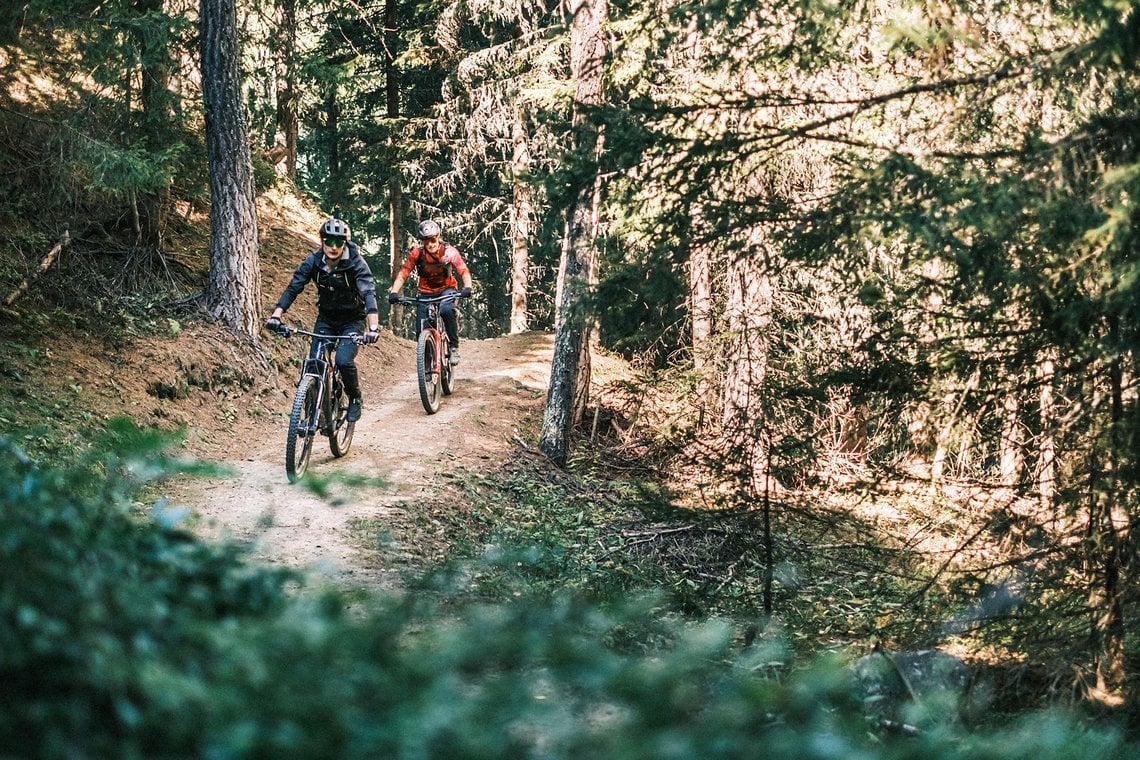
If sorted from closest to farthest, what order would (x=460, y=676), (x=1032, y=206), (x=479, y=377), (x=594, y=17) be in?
(x=460, y=676), (x=1032, y=206), (x=594, y=17), (x=479, y=377)

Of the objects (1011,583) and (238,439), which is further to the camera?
(238,439)

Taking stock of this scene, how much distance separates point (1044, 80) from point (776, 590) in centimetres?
598

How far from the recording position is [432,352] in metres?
13.4

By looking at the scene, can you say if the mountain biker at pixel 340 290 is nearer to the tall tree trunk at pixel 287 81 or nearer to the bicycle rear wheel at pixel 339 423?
the bicycle rear wheel at pixel 339 423

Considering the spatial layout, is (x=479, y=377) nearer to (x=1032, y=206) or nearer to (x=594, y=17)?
(x=594, y=17)

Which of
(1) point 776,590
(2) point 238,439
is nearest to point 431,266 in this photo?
(2) point 238,439

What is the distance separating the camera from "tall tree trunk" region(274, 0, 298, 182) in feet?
61.1

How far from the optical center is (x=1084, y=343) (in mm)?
5840

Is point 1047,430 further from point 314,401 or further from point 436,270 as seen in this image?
point 436,270

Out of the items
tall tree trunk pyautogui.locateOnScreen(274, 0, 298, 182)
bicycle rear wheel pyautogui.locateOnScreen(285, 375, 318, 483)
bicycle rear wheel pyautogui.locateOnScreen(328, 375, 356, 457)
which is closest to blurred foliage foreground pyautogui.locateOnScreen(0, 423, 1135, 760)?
bicycle rear wheel pyautogui.locateOnScreen(285, 375, 318, 483)

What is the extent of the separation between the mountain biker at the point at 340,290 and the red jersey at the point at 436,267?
3.04m

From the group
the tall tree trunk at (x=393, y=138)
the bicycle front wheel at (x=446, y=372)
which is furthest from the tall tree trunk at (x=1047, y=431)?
the tall tree trunk at (x=393, y=138)

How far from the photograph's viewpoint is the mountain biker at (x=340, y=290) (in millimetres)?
9523

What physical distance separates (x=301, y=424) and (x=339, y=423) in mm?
987
